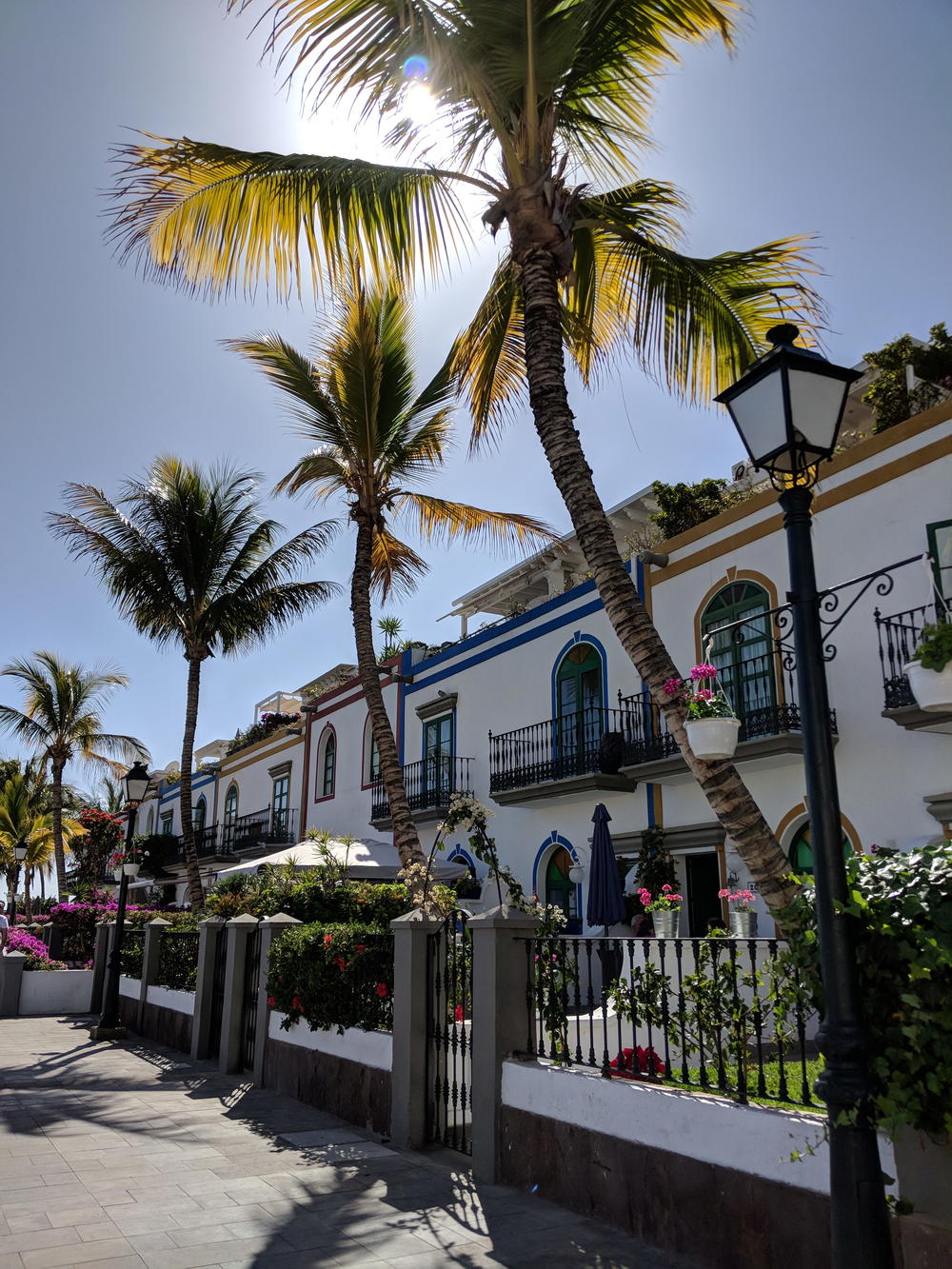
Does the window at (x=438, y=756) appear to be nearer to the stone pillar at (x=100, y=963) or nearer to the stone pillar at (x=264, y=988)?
the stone pillar at (x=100, y=963)

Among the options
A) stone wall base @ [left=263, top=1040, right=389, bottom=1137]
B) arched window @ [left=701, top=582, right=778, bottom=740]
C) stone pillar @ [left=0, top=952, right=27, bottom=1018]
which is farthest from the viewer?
stone pillar @ [left=0, top=952, right=27, bottom=1018]

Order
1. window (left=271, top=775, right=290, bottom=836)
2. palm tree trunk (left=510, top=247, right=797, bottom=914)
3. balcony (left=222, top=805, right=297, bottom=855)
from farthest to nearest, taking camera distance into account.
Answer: window (left=271, top=775, right=290, bottom=836)
balcony (left=222, top=805, right=297, bottom=855)
palm tree trunk (left=510, top=247, right=797, bottom=914)

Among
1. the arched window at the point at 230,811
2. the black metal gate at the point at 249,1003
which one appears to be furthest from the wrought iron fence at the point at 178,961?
the arched window at the point at 230,811

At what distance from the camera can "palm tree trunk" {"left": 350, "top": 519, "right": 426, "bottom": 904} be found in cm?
1295

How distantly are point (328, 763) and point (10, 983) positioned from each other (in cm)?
1087

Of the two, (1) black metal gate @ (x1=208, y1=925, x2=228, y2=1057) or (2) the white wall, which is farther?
(1) black metal gate @ (x1=208, y1=925, x2=228, y2=1057)

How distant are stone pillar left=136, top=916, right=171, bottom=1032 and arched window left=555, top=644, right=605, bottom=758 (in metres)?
7.35

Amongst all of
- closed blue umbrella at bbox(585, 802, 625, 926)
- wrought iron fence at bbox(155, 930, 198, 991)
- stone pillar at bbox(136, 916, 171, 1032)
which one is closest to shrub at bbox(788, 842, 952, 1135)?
closed blue umbrella at bbox(585, 802, 625, 926)

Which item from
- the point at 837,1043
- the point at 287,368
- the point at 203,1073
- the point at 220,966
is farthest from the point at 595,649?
the point at 837,1043

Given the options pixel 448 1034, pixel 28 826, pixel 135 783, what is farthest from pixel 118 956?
pixel 28 826

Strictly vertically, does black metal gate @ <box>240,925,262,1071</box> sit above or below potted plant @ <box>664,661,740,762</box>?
below

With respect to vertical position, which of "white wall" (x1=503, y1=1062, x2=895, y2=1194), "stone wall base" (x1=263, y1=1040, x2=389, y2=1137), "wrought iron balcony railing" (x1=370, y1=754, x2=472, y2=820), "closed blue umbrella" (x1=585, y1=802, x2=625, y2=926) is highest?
"wrought iron balcony railing" (x1=370, y1=754, x2=472, y2=820)

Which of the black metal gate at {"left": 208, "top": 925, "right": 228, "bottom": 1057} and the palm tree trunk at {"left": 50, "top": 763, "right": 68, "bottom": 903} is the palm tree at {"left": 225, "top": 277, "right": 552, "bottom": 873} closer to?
the black metal gate at {"left": 208, "top": 925, "right": 228, "bottom": 1057}

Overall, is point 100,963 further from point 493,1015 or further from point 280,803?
point 493,1015
